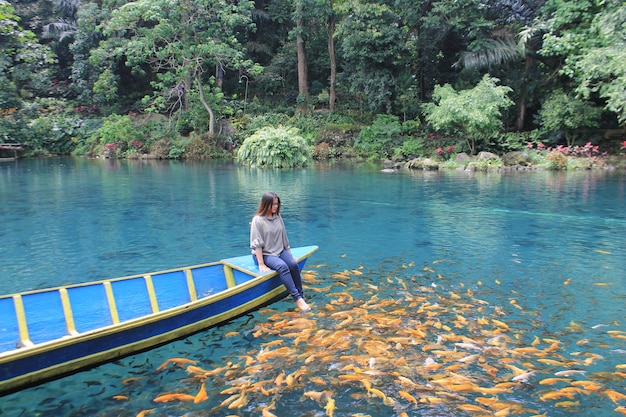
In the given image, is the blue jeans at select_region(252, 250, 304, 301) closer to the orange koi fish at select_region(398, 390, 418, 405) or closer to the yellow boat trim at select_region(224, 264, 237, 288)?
the yellow boat trim at select_region(224, 264, 237, 288)

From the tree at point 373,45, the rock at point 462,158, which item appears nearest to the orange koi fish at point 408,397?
the rock at point 462,158

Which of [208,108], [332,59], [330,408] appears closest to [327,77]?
[332,59]

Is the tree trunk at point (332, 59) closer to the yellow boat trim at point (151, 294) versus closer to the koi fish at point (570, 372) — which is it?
the yellow boat trim at point (151, 294)

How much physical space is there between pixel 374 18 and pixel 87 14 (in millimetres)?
18800

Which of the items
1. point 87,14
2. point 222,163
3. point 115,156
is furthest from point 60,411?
point 87,14

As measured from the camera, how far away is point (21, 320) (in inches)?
189

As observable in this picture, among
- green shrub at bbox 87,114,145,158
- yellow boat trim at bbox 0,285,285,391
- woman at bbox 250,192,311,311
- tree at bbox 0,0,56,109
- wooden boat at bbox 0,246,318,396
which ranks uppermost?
tree at bbox 0,0,56,109

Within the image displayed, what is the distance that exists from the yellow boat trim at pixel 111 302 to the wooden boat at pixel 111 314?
0.04 ft

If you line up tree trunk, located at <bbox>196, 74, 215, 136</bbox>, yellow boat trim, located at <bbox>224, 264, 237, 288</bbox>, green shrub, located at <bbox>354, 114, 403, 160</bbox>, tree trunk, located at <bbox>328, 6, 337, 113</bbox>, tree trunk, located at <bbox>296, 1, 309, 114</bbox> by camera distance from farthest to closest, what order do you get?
tree trunk, located at <bbox>296, 1, 309, 114</bbox> → tree trunk, located at <bbox>328, 6, 337, 113</bbox> → tree trunk, located at <bbox>196, 74, 215, 136</bbox> → green shrub, located at <bbox>354, 114, 403, 160</bbox> → yellow boat trim, located at <bbox>224, 264, 237, 288</bbox>

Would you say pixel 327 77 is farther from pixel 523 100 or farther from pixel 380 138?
pixel 523 100

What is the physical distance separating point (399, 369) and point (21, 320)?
12.2ft

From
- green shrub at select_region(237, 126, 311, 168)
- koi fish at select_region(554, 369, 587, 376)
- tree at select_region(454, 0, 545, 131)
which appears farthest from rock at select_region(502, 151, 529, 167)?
koi fish at select_region(554, 369, 587, 376)

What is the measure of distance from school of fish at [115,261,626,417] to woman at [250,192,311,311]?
368 millimetres

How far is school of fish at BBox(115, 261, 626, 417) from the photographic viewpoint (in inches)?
166
